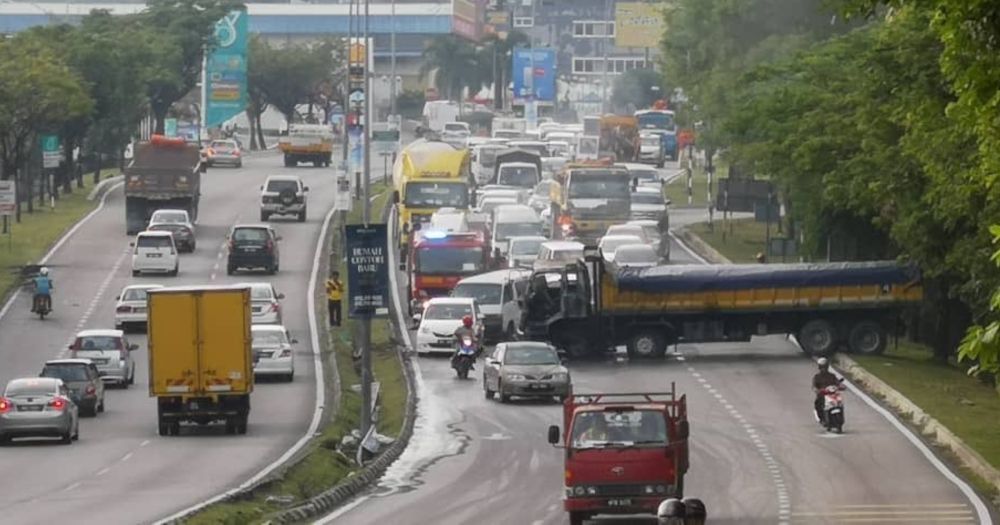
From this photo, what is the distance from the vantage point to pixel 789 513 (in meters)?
30.9

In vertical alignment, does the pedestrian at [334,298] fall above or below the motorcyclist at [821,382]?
below

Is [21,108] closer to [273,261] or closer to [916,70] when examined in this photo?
[273,261]

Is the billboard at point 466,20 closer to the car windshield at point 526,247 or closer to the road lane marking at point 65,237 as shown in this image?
the road lane marking at point 65,237

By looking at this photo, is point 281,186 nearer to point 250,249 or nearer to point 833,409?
point 250,249

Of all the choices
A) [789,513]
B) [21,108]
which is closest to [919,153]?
[789,513]

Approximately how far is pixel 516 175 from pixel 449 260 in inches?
1387

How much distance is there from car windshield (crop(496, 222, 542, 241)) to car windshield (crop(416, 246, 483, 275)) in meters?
10.0

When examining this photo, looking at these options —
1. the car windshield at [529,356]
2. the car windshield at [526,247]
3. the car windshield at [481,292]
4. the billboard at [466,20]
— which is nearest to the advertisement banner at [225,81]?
the car windshield at [526,247]

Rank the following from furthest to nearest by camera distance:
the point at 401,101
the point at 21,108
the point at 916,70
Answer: the point at 401,101 → the point at 21,108 → the point at 916,70

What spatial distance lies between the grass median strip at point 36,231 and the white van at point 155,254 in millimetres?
3516

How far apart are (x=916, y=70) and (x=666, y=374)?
42.9ft

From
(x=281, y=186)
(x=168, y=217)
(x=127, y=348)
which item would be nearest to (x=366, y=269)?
(x=127, y=348)

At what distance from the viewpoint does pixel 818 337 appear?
50.7m

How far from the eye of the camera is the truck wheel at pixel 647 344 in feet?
166
